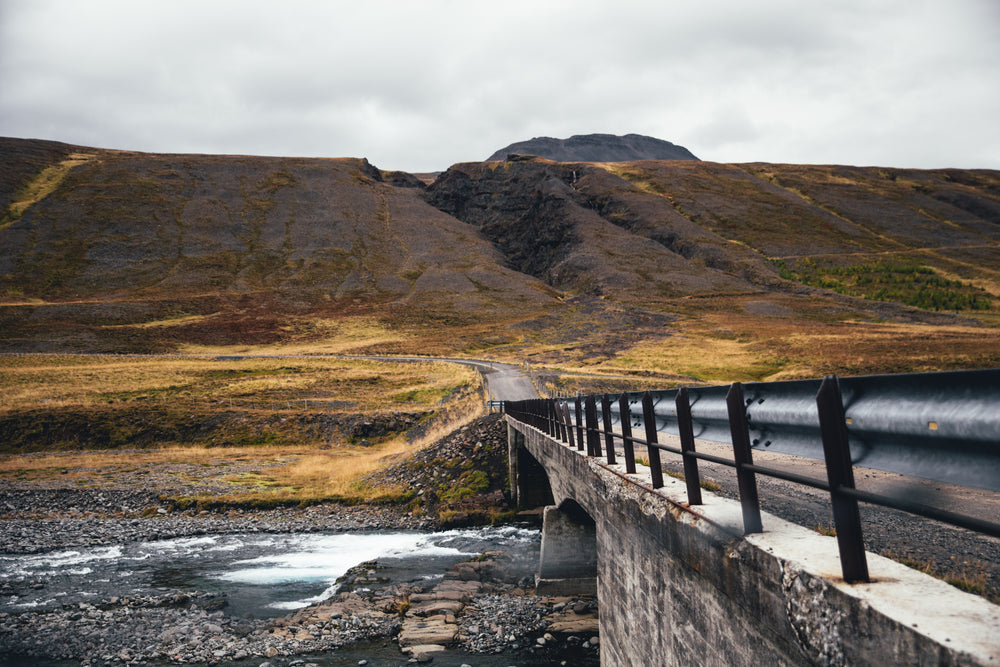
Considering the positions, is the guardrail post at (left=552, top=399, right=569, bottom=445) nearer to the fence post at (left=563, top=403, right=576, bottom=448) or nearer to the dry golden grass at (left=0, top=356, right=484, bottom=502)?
the fence post at (left=563, top=403, right=576, bottom=448)

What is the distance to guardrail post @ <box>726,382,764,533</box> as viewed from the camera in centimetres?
363

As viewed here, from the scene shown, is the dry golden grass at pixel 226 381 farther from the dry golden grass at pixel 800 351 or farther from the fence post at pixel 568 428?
the fence post at pixel 568 428

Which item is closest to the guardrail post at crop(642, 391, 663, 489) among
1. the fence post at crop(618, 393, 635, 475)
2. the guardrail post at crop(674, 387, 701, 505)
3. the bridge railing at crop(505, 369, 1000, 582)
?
the fence post at crop(618, 393, 635, 475)

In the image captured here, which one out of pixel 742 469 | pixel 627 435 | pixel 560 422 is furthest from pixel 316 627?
pixel 742 469

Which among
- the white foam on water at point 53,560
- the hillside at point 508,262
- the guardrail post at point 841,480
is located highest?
the hillside at point 508,262

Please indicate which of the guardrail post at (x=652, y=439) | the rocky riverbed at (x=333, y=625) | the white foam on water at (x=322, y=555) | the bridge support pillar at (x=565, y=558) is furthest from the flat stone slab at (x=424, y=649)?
the guardrail post at (x=652, y=439)

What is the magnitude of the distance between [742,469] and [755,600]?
2.44 feet

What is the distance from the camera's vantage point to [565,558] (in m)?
14.2

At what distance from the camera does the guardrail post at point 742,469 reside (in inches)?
143

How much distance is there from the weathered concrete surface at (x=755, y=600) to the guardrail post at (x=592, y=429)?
138 cm

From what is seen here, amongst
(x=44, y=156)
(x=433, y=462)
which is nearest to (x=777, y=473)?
(x=433, y=462)

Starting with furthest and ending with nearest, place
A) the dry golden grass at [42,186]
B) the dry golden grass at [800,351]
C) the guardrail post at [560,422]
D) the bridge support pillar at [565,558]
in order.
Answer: the dry golden grass at [42,186]
the dry golden grass at [800,351]
the bridge support pillar at [565,558]
the guardrail post at [560,422]

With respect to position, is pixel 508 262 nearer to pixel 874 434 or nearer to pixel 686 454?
pixel 686 454

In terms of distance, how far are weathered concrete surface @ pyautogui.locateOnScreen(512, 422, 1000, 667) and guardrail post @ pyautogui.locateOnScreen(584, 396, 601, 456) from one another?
138cm
